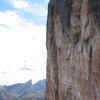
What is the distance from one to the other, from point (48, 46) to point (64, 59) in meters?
7.69

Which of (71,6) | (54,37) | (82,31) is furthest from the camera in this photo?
(54,37)

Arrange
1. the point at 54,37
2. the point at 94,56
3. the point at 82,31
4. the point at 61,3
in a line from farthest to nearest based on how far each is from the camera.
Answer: the point at 54,37 < the point at 61,3 < the point at 82,31 < the point at 94,56

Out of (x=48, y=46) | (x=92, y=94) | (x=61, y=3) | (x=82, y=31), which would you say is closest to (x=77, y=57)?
(x=82, y=31)

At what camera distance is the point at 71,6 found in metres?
37.6

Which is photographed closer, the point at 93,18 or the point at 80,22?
the point at 93,18

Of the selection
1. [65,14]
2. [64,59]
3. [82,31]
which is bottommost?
[64,59]

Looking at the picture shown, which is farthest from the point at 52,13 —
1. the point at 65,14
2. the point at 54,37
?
the point at 65,14

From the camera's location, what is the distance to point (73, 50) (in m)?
36.7

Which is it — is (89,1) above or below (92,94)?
above

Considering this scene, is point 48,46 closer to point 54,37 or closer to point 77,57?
point 54,37

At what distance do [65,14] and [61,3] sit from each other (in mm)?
2607

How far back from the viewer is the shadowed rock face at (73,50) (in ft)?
102

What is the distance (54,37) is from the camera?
44.9 meters

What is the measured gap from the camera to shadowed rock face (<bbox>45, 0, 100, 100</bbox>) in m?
31.2
